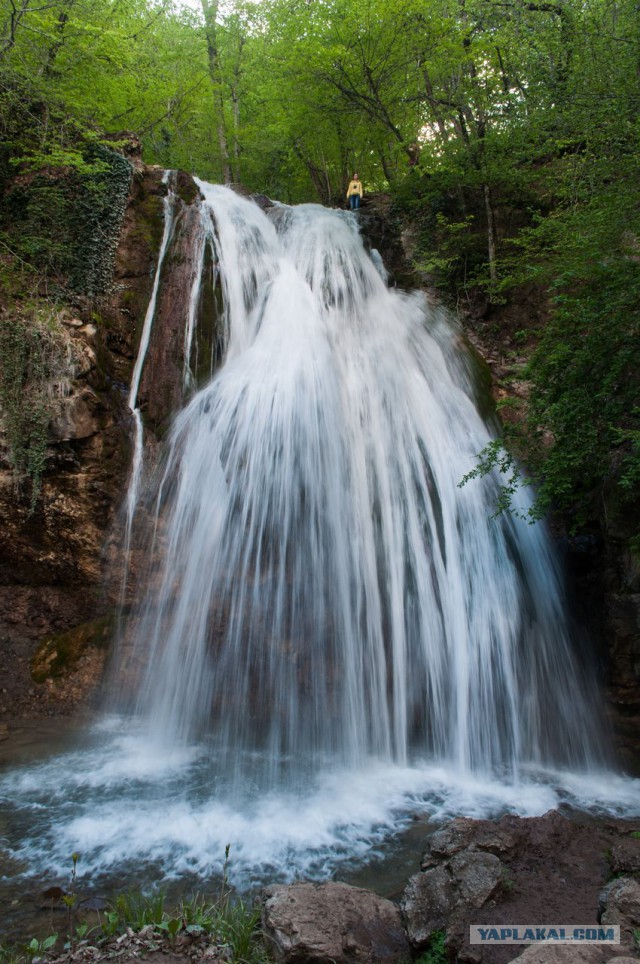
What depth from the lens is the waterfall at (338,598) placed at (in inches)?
230

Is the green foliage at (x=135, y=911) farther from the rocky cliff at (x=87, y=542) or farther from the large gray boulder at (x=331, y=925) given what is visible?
the rocky cliff at (x=87, y=542)

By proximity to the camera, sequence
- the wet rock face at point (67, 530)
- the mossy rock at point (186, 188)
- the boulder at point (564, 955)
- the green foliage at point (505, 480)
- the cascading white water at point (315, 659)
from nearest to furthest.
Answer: the boulder at point (564, 955), the cascading white water at point (315, 659), the green foliage at point (505, 480), the wet rock face at point (67, 530), the mossy rock at point (186, 188)

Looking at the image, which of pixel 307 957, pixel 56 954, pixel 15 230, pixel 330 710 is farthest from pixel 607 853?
pixel 15 230

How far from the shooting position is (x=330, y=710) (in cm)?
595

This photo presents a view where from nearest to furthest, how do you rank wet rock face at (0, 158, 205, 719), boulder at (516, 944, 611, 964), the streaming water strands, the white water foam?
1. boulder at (516, 944, 611, 964)
2. the white water foam
3. wet rock face at (0, 158, 205, 719)
4. the streaming water strands

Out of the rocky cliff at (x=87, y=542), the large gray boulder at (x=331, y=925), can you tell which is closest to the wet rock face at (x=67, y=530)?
the rocky cliff at (x=87, y=542)

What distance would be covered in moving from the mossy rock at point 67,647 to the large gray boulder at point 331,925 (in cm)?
430

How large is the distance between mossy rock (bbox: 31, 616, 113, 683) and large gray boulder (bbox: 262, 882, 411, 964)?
430 cm

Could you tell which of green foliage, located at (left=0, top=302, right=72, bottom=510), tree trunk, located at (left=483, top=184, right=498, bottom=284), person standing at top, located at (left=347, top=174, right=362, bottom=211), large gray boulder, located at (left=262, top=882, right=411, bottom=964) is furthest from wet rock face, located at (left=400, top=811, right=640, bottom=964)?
person standing at top, located at (left=347, top=174, right=362, bottom=211)

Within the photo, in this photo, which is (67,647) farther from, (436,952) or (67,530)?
(436,952)

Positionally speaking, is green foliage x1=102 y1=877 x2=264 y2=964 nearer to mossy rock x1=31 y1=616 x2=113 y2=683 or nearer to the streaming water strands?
mossy rock x1=31 y1=616 x2=113 y2=683

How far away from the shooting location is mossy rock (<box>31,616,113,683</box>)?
6.46m

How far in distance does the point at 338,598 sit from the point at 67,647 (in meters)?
3.53

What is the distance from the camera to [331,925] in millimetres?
2920
